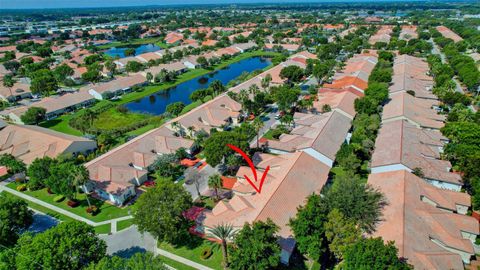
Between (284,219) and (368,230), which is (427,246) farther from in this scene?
(284,219)

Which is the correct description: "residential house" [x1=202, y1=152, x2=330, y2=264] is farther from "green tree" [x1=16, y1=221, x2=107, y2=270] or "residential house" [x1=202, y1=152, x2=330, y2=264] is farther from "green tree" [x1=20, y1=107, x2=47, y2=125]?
"green tree" [x1=20, y1=107, x2=47, y2=125]

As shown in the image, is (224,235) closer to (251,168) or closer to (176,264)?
(176,264)

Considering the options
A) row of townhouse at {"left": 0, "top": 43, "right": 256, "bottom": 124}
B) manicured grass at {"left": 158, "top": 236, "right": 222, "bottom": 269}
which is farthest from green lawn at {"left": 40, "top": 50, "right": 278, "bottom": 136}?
manicured grass at {"left": 158, "top": 236, "right": 222, "bottom": 269}

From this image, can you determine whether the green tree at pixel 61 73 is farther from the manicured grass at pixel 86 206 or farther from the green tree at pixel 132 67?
the manicured grass at pixel 86 206

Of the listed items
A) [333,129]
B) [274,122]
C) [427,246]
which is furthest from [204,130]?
[427,246]

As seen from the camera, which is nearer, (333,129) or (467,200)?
(467,200)

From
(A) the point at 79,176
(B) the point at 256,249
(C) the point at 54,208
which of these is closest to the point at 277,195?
(B) the point at 256,249

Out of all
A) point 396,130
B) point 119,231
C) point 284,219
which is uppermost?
point 396,130

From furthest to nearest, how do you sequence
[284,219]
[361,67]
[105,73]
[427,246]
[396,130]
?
[105,73] → [361,67] → [396,130] → [284,219] → [427,246]
